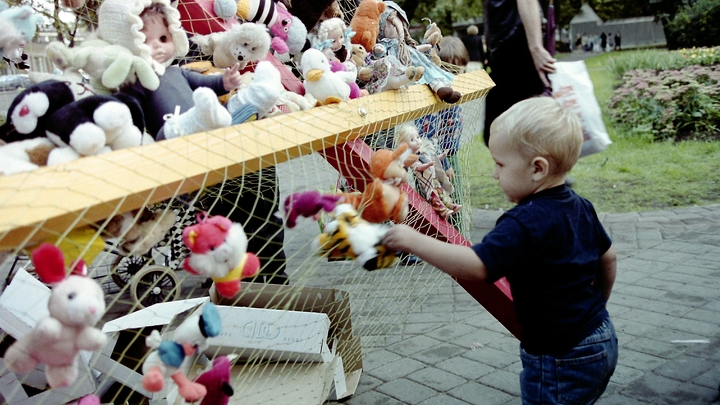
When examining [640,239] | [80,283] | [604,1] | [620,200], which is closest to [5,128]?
[80,283]

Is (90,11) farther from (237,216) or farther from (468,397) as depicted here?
(468,397)

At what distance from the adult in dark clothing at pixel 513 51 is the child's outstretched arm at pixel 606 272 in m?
1.43

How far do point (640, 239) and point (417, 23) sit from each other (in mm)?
25015

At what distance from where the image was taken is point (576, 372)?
6.50 feet

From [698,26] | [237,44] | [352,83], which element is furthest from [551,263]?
[698,26]

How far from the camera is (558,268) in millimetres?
1906

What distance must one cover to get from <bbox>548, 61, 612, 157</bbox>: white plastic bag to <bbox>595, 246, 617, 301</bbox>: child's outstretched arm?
0.92 metres

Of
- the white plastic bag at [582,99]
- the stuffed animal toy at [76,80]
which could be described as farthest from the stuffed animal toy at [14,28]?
the white plastic bag at [582,99]

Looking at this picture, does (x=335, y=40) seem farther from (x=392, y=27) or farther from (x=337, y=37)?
(x=392, y=27)

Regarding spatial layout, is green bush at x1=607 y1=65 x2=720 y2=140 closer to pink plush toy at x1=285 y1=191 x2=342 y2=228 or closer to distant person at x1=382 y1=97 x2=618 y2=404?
distant person at x1=382 y1=97 x2=618 y2=404

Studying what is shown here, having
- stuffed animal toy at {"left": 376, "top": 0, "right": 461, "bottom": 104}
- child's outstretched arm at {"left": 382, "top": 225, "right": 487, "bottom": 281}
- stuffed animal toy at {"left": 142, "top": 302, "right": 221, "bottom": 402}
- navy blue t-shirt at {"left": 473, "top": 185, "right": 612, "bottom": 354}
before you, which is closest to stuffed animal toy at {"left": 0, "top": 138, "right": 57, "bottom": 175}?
stuffed animal toy at {"left": 142, "top": 302, "right": 221, "bottom": 402}

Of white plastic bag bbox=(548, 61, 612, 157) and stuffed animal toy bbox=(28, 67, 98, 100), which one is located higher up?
stuffed animal toy bbox=(28, 67, 98, 100)

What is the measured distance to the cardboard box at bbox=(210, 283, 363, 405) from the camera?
8.29ft

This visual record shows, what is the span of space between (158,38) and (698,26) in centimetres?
1969
